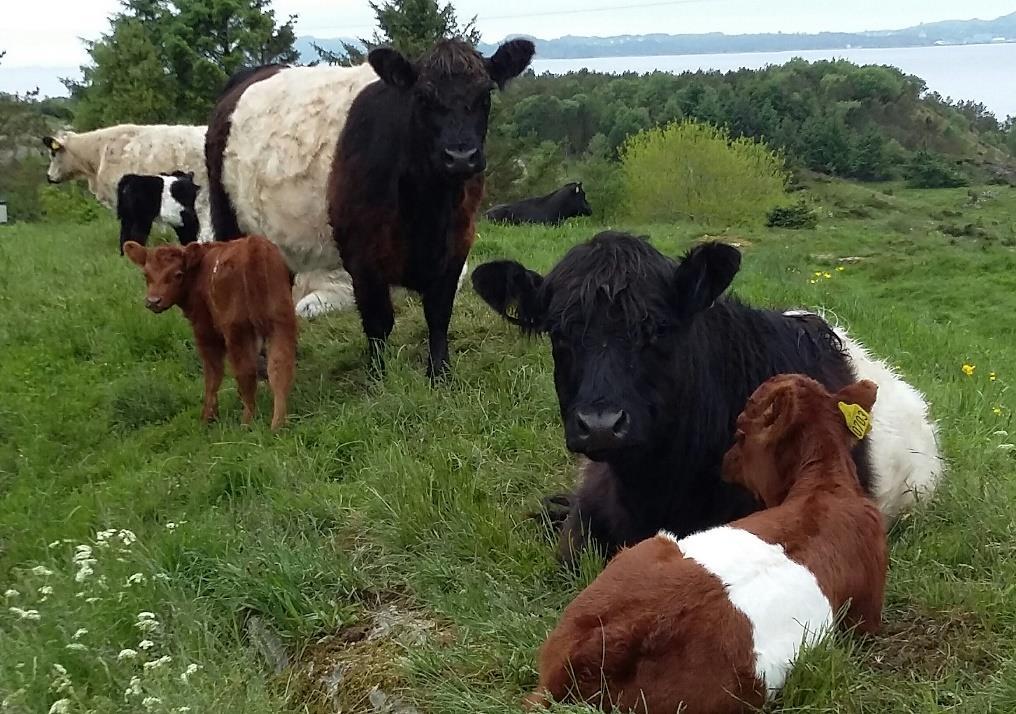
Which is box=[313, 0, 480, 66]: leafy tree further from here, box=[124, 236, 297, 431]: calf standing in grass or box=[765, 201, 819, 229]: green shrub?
box=[124, 236, 297, 431]: calf standing in grass

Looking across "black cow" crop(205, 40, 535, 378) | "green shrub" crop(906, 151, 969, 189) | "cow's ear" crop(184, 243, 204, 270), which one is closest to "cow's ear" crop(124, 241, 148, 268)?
"cow's ear" crop(184, 243, 204, 270)

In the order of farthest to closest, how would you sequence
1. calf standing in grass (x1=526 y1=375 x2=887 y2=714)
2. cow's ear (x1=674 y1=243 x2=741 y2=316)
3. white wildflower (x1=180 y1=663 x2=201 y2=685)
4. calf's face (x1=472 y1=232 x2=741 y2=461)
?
cow's ear (x1=674 y1=243 x2=741 y2=316) < calf's face (x1=472 y1=232 x2=741 y2=461) < white wildflower (x1=180 y1=663 x2=201 y2=685) < calf standing in grass (x1=526 y1=375 x2=887 y2=714)

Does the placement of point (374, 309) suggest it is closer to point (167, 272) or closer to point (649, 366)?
point (167, 272)

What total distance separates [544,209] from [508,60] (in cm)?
2161

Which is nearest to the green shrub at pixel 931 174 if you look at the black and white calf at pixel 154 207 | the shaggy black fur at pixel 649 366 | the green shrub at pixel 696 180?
the green shrub at pixel 696 180

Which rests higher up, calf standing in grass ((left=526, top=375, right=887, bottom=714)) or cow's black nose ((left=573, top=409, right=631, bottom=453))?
cow's black nose ((left=573, top=409, right=631, bottom=453))

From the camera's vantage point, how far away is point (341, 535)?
438 cm

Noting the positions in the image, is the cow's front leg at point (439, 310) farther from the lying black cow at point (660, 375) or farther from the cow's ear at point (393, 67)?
the lying black cow at point (660, 375)

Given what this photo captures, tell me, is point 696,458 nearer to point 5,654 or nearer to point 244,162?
point 5,654

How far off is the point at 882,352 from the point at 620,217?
110ft

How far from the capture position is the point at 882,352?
306 inches

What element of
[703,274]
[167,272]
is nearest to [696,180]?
[167,272]

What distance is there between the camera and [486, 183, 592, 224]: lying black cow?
27234 millimetres

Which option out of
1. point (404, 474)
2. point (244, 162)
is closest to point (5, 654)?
point (404, 474)
